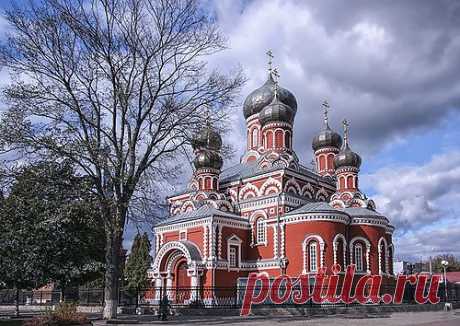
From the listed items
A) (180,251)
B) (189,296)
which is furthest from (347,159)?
(189,296)

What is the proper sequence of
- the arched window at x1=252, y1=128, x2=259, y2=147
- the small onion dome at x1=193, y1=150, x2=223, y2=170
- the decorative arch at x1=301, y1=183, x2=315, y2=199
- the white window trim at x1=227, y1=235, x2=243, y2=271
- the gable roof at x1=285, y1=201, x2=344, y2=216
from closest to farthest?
the gable roof at x1=285, y1=201, x2=344, y2=216
the white window trim at x1=227, y1=235, x2=243, y2=271
the small onion dome at x1=193, y1=150, x2=223, y2=170
the decorative arch at x1=301, y1=183, x2=315, y2=199
the arched window at x1=252, y1=128, x2=259, y2=147

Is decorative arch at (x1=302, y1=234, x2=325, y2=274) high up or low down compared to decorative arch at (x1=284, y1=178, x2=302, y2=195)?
down

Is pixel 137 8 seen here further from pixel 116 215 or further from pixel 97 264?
pixel 97 264

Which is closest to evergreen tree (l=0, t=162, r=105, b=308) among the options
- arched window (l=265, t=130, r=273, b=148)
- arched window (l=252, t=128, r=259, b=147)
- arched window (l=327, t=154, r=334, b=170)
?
arched window (l=265, t=130, r=273, b=148)

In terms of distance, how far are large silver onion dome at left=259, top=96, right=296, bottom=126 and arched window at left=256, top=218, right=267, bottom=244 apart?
8.52 m

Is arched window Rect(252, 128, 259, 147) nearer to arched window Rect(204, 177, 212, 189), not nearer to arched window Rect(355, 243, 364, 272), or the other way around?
arched window Rect(204, 177, 212, 189)

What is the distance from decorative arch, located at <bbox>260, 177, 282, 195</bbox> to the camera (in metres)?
37.0

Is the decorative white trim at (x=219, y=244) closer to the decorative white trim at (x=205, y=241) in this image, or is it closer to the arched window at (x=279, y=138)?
the decorative white trim at (x=205, y=241)

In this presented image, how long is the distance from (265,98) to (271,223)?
12.6 meters

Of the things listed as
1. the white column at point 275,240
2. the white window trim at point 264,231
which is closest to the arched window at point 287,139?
the white window trim at point 264,231

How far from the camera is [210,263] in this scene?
111ft

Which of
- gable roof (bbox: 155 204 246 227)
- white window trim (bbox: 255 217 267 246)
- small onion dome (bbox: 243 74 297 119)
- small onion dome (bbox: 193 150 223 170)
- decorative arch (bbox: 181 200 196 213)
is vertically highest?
small onion dome (bbox: 243 74 297 119)

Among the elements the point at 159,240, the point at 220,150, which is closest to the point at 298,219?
the point at 159,240

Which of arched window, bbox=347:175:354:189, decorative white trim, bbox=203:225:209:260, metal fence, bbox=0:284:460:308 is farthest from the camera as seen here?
arched window, bbox=347:175:354:189
